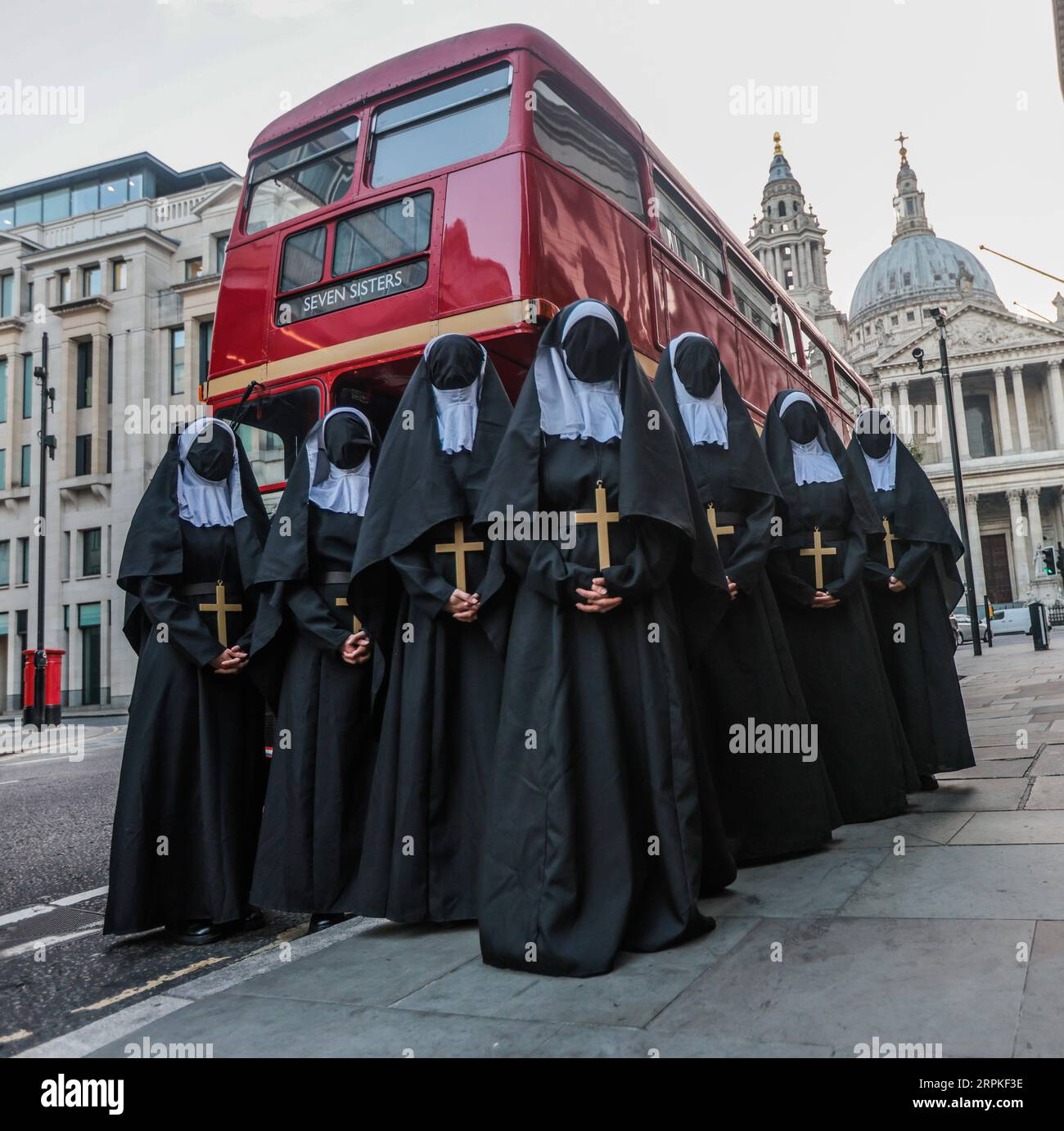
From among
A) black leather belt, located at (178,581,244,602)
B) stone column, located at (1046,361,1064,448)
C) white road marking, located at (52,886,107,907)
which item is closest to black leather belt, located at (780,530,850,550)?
black leather belt, located at (178,581,244,602)

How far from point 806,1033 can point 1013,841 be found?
7.45 feet

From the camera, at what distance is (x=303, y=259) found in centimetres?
685

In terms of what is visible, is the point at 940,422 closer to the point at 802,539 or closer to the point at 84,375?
the point at 84,375


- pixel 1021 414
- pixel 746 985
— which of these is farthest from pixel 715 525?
pixel 1021 414

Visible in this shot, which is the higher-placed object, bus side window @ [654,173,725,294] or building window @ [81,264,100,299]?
building window @ [81,264,100,299]

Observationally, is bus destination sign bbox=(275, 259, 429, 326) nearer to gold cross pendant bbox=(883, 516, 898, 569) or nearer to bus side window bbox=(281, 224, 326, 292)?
bus side window bbox=(281, 224, 326, 292)

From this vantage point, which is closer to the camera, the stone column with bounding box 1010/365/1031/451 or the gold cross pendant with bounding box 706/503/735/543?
the gold cross pendant with bounding box 706/503/735/543

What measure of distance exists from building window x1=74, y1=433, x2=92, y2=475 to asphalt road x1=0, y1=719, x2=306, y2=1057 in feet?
92.5

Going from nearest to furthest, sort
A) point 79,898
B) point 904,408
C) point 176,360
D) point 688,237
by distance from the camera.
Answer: point 79,898 < point 688,237 < point 176,360 < point 904,408

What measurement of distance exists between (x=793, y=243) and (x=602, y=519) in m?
91.6

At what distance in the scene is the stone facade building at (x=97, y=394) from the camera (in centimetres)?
3250

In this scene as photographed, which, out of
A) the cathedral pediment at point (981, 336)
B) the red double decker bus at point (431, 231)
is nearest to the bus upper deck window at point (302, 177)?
the red double decker bus at point (431, 231)

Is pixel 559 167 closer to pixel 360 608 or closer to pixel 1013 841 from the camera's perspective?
pixel 360 608

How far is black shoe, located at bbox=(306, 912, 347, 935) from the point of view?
13.4 ft
